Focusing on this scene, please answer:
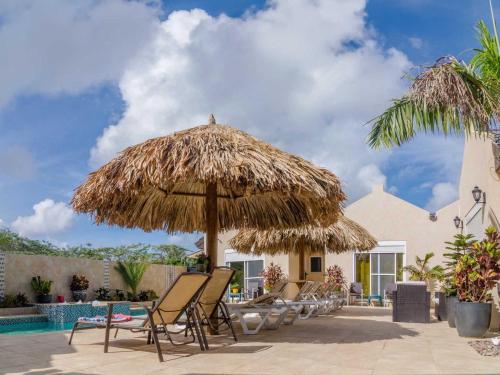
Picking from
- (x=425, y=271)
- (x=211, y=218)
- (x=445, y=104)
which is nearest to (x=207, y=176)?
(x=211, y=218)

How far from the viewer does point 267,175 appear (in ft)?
24.5

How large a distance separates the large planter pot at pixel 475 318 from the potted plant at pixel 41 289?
38.9ft

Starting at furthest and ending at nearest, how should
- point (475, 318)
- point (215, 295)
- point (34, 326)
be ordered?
point (34, 326)
point (475, 318)
point (215, 295)

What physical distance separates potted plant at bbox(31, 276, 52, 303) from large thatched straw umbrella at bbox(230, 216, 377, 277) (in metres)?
5.45

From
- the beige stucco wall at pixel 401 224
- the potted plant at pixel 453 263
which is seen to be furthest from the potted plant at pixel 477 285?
the beige stucco wall at pixel 401 224

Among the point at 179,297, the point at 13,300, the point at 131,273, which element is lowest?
the point at 13,300

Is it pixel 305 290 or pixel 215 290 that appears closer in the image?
pixel 215 290

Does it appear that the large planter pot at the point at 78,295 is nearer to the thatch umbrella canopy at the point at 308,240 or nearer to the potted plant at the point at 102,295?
the potted plant at the point at 102,295

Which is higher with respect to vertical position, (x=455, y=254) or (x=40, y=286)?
(x=455, y=254)

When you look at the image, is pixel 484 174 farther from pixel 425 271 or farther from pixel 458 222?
pixel 425 271

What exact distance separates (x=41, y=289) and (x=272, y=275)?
8.89 meters

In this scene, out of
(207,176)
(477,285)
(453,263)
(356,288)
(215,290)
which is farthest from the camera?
(356,288)

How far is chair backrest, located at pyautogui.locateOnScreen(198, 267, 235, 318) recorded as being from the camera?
744 centimetres

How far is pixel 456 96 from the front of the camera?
845 centimetres
